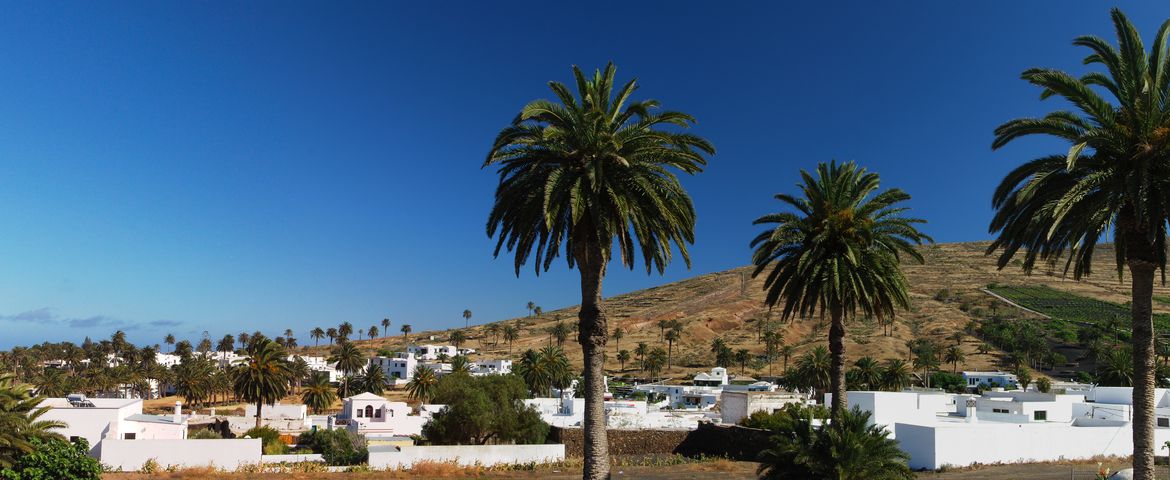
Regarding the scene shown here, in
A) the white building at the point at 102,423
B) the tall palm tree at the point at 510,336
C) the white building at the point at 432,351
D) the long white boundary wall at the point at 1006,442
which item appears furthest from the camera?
the tall palm tree at the point at 510,336

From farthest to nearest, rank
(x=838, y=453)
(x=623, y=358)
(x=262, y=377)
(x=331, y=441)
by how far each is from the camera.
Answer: (x=623, y=358), (x=262, y=377), (x=331, y=441), (x=838, y=453)

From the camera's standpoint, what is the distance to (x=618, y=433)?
5044 cm

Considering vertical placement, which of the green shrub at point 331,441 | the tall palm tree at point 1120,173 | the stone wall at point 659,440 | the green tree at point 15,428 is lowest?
the green shrub at point 331,441

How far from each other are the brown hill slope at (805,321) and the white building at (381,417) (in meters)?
56.1

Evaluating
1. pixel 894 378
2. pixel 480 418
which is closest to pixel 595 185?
pixel 480 418

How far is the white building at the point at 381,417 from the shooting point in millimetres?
64750

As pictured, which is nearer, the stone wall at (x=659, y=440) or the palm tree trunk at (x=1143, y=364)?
the palm tree trunk at (x=1143, y=364)

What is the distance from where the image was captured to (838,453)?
20656 mm

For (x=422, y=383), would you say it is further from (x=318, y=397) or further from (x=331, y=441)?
(x=331, y=441)

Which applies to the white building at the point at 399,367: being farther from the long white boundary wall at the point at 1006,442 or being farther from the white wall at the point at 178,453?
the long white boundary wall at the point at 1006,442

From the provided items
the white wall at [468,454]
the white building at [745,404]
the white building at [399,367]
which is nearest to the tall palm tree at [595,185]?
the white wall at [468,454]

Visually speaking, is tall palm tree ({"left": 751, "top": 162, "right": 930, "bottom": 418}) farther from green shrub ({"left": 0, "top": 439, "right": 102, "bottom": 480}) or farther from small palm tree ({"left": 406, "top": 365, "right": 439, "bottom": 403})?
small palm tree ({"left": 406, "top": 365, "right": 439, "bottom": 403})

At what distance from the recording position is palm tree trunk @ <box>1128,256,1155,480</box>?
16750 millimetres

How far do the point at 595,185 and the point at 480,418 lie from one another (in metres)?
31.9
